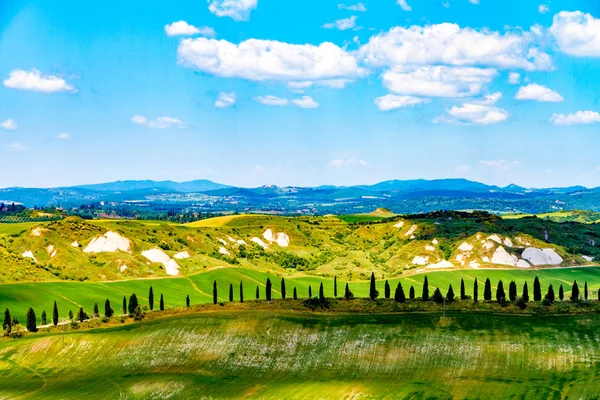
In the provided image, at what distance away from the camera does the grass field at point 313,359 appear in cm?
12200

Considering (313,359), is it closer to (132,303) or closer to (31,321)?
(132,303)

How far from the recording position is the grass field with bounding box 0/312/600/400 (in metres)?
122

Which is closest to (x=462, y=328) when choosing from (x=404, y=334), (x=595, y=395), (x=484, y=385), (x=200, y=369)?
(x=404, y=334)

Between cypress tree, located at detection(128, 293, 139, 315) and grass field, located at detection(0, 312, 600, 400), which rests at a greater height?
cypress tree, located at detection(128, 293, 139, 315)

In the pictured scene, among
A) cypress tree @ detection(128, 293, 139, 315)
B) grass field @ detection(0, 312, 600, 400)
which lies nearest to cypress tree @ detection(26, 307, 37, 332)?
grass field @ detection(0, 312, 600, 400)

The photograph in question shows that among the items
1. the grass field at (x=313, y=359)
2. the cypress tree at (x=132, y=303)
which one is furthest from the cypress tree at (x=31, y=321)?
the cypress tree at (x=132, y=303)

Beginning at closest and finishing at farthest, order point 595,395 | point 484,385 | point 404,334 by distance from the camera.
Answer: point 595,395 → point 484,385 → point 404,334

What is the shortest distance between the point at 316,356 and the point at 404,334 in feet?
55.9

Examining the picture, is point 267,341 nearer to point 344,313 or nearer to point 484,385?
point 344,313

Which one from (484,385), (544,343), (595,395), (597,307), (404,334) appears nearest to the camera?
(595,395)

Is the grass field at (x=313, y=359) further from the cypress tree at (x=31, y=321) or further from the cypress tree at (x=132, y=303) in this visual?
the cypress tree at (x=132, y=303)

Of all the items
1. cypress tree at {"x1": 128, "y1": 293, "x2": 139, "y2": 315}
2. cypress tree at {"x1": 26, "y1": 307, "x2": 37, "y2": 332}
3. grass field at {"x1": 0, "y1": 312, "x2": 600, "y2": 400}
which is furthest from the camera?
cypress tree at {"x1": 128, "y1": 293, "x2": 139, "y2": 315}

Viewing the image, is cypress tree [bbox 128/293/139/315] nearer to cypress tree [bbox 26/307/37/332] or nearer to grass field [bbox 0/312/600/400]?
grass field [bbox 0/312/600/400]

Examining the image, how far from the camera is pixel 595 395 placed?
365 feet
